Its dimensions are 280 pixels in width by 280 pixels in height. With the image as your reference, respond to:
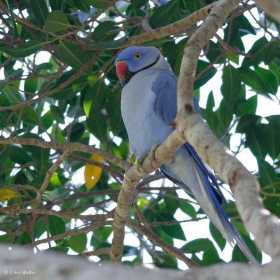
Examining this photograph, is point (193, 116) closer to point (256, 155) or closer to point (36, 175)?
point (256, 155)

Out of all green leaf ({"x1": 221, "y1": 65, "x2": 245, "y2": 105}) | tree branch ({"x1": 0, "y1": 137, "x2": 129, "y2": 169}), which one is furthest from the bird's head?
tree branch ({"x1": 0, "y1": 137, "x2": 129, "y2": 169})

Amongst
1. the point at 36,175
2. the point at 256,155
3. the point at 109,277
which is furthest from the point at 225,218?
the point at 109,277

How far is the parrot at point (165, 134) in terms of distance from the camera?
268 centimetres

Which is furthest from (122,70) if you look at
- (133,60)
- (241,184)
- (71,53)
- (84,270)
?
(84,270)

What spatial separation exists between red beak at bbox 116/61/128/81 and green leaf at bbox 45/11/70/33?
1.27ft

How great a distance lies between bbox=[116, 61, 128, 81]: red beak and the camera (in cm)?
319

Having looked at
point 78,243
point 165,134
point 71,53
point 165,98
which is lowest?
point 78,243

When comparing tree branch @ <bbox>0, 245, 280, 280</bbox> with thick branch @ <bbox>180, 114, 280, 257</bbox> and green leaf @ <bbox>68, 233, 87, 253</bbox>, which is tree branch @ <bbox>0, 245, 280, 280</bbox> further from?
green leaf @ <bbox>68, 233, 87, 253</bbox>

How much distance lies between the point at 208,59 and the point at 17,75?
930 mm

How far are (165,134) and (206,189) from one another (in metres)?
0.28

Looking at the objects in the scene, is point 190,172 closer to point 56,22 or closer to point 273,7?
point 56,22

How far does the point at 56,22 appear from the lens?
9.30ft

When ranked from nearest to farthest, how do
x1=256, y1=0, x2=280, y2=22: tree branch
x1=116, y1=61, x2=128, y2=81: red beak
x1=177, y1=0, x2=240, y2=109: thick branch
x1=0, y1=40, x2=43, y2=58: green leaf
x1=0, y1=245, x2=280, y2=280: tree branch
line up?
x1=0, y1=245, x2=280, y2=280: tree branch, x1=256, y1=0, x2=280, y2=22: tree branch, x1=177, y1=0, x2=240, y2=109: thick branch, x1=0, y1=40, x2=43, y2=58: green leaf, x1=116, y1=61, x2=128, y2=81: red beak

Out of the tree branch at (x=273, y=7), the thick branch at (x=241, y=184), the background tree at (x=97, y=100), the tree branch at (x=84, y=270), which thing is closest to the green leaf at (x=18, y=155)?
the background tree at (x=97, y=100)
